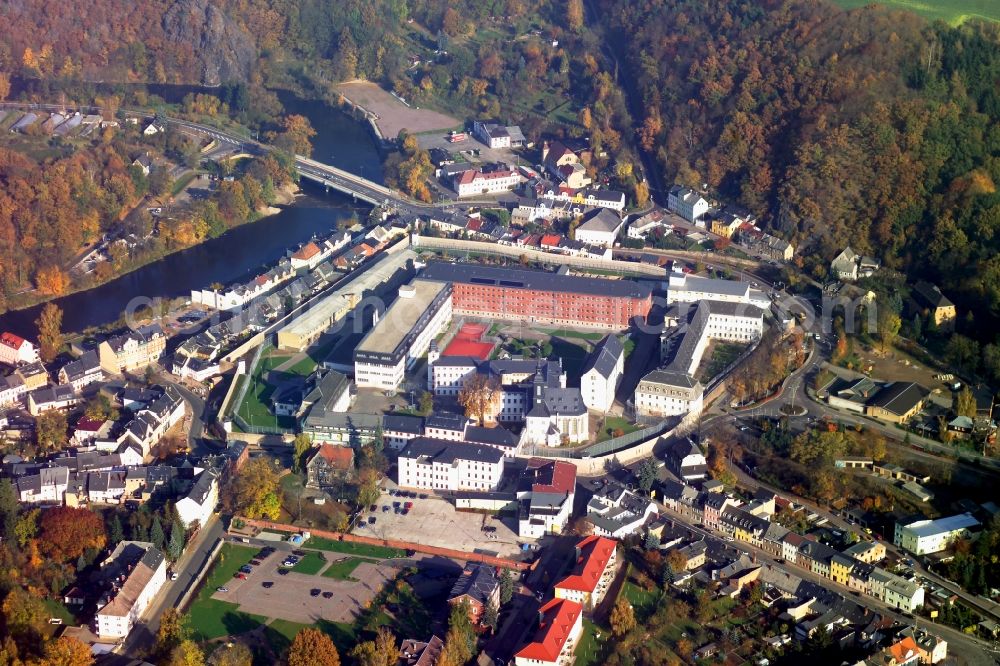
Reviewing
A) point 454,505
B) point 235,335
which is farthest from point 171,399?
point 454,505

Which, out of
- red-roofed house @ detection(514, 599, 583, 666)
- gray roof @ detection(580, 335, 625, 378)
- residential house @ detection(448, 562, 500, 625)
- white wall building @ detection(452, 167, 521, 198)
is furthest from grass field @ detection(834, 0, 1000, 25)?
red-roofed house @ detection(514, 599, 583, 666)

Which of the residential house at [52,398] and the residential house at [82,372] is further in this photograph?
the residential house at [82,372]

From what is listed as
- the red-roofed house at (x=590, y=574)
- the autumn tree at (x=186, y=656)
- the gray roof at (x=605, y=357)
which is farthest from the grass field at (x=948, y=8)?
the autumn tree at (x=186, y=656)

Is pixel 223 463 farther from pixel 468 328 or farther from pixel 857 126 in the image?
pixel 857 126

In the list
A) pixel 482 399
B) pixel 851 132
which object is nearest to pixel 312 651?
pixel 482 399

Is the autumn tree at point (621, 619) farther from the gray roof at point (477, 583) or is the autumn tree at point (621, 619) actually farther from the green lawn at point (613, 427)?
the green lawn at point (613, 427)

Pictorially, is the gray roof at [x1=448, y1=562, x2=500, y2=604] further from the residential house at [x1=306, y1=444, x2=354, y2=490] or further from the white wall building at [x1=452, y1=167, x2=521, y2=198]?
the white wall building at [x1=452, y1=167, x2=521, y2=198]
